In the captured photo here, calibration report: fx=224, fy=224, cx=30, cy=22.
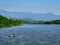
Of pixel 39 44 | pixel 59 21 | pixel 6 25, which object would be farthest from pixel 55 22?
pixel 39 44

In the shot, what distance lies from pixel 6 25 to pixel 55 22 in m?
35.5

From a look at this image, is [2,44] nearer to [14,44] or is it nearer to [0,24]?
[14,44]

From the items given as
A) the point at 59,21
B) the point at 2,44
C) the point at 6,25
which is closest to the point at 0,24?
the point at 6,25

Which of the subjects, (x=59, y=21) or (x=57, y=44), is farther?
(x=59, y=21)

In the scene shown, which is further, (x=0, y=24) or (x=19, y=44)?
(x=0, y=24)

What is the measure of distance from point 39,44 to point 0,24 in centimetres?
3467

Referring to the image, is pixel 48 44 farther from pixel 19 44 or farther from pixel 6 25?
pixel 6 25

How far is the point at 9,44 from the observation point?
1823 centimetres

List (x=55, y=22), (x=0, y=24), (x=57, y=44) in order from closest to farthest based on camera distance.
Result: (x=57, y=44)
(x=0, y=24)
(x=55, y=22)

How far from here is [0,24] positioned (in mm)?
51969

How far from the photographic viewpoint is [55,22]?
8669 cm

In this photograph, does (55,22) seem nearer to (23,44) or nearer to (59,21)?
(59,21)

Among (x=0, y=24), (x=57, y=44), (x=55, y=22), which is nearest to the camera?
(x=57, y=44)

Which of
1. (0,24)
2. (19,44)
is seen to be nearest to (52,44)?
(19,44)
